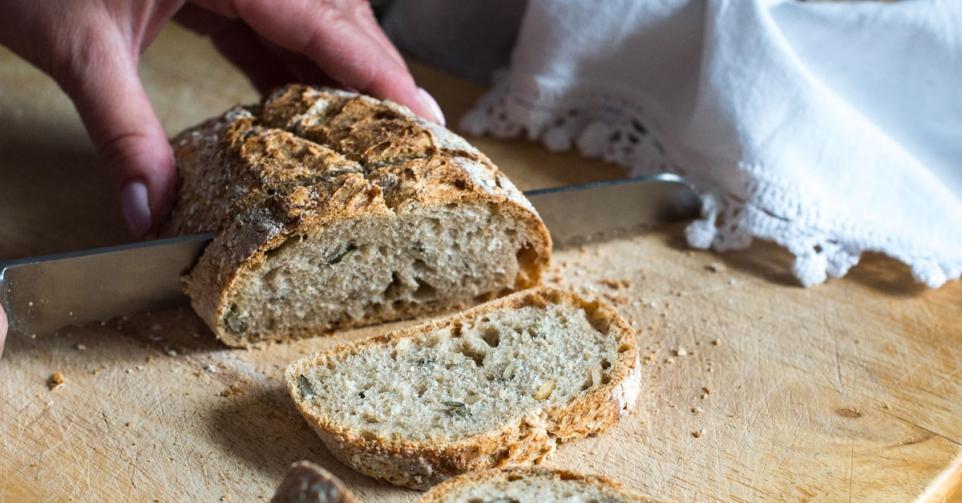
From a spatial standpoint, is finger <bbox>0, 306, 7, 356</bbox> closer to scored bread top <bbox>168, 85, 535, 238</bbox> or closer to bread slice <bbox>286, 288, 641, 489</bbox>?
scored bread top <bbox>168, 85, 535, 238</bbox>

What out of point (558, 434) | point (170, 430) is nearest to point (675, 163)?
point (558, 434)

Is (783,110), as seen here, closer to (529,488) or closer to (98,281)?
(529,488)

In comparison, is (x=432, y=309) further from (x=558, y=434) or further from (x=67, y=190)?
(x=67, y=190)

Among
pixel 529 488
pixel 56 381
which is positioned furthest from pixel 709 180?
pixel 56 381

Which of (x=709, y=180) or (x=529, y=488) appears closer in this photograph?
(x=529, y=488)

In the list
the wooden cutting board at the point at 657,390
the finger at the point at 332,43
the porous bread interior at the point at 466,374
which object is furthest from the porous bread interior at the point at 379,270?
the finger at the point at 332,43

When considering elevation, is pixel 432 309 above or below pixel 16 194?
above

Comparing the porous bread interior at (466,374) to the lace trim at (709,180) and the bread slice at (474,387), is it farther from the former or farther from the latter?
the lace trim at (709,180)
